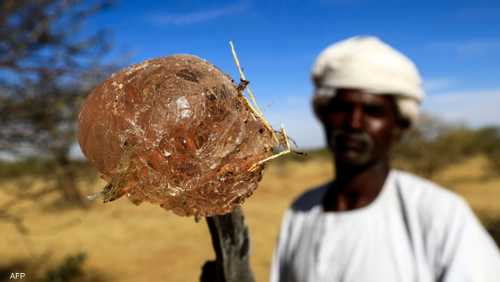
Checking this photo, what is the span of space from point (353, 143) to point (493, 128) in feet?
89.6

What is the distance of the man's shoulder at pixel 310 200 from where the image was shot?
2.84 metres

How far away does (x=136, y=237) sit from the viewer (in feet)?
36.3

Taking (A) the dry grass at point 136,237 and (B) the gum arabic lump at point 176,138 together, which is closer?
(B) the gum arabic lump at point 176,138

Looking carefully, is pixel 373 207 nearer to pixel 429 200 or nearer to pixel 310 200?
pixel 429 200

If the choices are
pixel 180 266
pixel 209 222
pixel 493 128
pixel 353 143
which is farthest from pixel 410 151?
pixel 209 222

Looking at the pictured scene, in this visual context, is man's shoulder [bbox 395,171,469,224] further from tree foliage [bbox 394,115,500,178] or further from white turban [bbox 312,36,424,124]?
tree foliage [bbox 394,115,500,178]

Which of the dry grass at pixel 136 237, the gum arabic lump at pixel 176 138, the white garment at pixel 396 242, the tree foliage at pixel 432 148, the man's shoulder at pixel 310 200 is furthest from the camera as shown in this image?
the tree foliage at pixel 432 148

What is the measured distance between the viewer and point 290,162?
36.3 m

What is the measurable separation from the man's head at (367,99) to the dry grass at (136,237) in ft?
12.3

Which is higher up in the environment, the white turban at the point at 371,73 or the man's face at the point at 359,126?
the white turban at the point at 371,73

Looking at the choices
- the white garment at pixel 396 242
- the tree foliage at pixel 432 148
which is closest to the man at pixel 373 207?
the white garment at pixel 396 242

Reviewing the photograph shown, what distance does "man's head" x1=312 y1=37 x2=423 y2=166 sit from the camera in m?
2.45

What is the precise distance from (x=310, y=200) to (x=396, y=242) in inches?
28.5

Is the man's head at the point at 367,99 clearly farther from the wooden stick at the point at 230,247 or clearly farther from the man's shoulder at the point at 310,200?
the wooden stick at the point at 230,247
